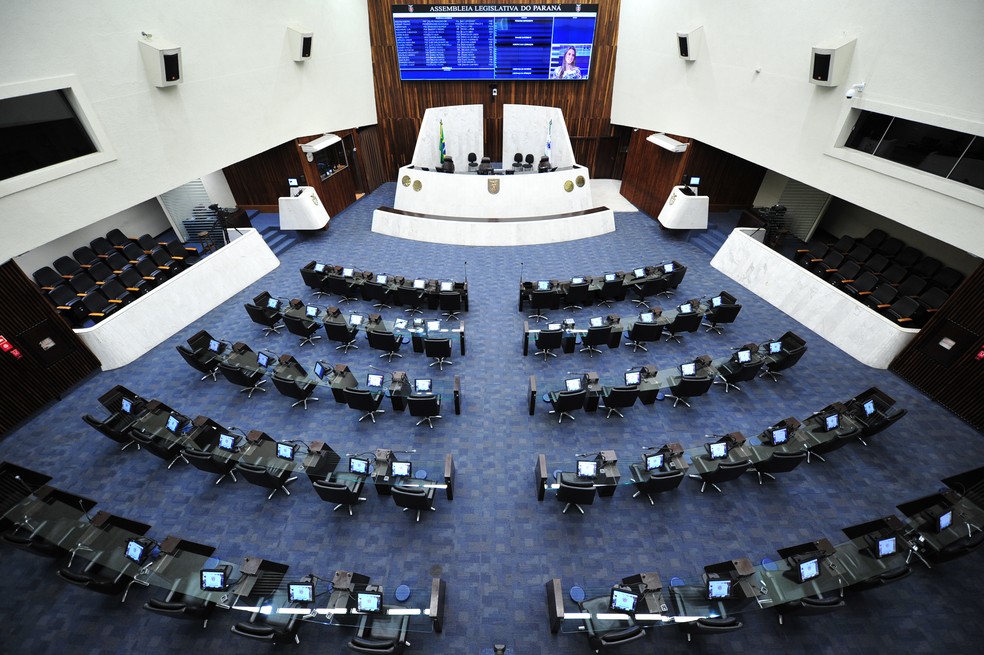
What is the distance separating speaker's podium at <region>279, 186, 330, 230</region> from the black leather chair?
11.7m

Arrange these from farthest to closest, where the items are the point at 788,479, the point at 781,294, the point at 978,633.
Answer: the point at 781,294 → the point at 788,479 → the point at 978,633

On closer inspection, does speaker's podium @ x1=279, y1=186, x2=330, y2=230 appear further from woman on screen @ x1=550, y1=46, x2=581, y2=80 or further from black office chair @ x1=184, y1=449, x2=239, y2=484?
woman on screen @ x1=550, y1=46, x2=581, y2=80

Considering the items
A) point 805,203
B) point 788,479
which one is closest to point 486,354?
point 788,479

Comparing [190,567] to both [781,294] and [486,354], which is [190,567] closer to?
[486,354]

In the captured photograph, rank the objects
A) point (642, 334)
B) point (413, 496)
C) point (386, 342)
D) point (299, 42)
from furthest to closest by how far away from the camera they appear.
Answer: point (299, 42) < point (642, 334) < point (386, 342) < point (413, 496)

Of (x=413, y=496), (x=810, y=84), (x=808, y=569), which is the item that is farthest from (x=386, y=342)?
(x=810, y=84)

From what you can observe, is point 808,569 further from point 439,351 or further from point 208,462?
point 208,462

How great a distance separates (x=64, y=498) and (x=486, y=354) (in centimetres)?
722

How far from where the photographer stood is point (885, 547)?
547cm

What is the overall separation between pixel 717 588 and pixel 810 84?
10.9m

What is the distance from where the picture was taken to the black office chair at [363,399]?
7602mm

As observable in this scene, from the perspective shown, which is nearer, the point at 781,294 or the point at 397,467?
the point at 397,467

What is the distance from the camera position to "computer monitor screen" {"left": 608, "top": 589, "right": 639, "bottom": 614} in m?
4.96

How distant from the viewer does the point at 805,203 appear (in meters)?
13.0
